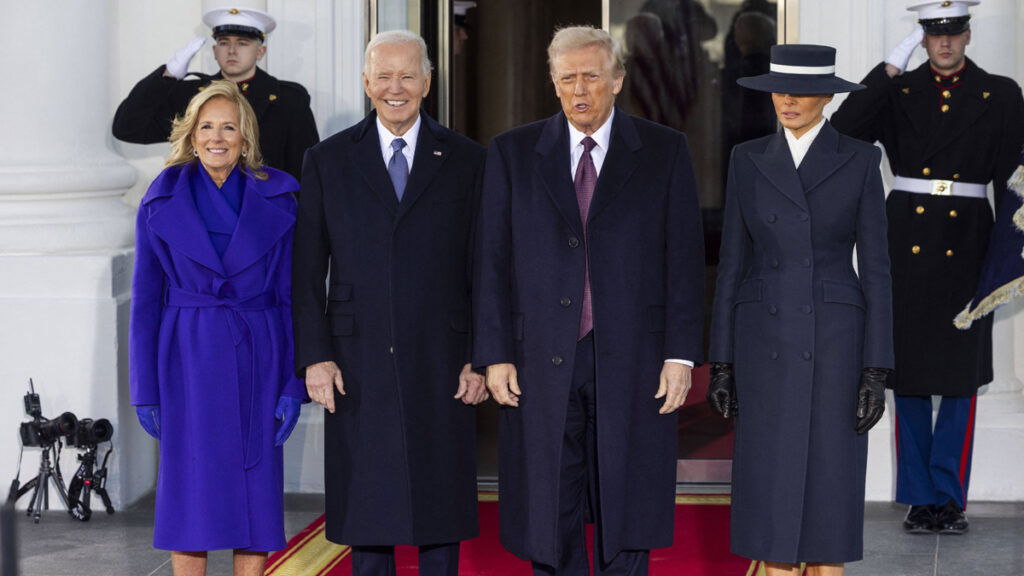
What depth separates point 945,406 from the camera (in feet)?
19.1

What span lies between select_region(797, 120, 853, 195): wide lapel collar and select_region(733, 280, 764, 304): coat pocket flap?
28 cm

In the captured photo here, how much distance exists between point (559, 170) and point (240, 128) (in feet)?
2.98

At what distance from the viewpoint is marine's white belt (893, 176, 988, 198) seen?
5738mm

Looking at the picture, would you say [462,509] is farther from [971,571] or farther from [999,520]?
[999,520]

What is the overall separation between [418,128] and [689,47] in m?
4.32

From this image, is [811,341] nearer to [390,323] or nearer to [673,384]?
[673,384]

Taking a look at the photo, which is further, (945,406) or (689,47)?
(689,47)

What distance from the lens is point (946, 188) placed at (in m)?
5.74

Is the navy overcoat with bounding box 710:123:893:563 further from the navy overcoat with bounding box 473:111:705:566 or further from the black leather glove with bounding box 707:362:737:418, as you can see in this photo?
the navy overcoat with bounding box 473:111:705:566

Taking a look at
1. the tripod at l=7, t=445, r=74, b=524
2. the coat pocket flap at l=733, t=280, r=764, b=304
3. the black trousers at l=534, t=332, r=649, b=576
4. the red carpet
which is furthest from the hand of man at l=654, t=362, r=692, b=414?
the tripod at l=7, t=445, r=74, b=524

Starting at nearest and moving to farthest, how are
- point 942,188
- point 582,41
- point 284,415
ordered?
point 582,41 → point 284,415 → point 942,188

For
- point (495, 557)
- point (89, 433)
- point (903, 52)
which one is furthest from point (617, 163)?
point (89, 433)

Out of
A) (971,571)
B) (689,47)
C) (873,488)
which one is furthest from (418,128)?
(689,47)

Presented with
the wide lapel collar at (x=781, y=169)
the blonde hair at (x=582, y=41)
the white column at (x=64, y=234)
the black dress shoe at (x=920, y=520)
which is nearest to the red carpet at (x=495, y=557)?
the black dress shoe at (x=920, y=520)
